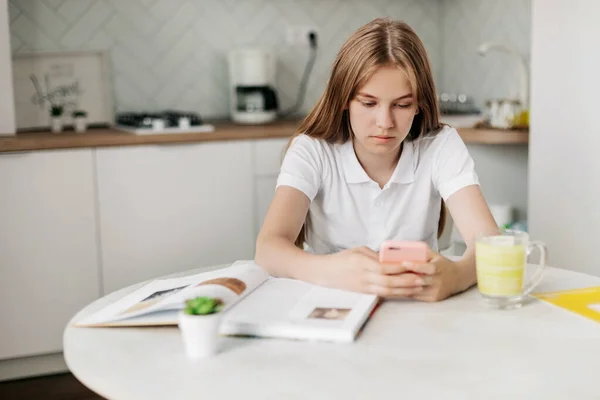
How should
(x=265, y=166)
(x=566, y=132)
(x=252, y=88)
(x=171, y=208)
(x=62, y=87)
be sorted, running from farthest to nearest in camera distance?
(x=252, y=88) → (x=62, y=87) → (x=265, y=166) → (x=171, y=208) → (x=566, y=132)

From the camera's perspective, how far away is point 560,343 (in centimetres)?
123

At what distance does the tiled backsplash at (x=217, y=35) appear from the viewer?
3.39m

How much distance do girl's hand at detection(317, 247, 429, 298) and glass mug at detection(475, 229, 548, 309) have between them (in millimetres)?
101

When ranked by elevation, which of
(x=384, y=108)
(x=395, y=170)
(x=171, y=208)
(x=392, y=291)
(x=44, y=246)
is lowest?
(x=44, y=246)

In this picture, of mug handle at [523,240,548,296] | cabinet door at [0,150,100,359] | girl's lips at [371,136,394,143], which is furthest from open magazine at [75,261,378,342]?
cabinet door at [0,150,100,359]

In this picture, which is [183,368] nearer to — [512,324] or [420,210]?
[512,324]

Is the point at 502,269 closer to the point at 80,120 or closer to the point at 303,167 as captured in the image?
the point at 303,167

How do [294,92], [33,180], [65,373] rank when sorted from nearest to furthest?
[33,180], [65,373], [294,92]

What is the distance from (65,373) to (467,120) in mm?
1882

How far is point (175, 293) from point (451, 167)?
764mm

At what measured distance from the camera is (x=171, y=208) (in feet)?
10.2

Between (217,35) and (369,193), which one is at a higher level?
(217,35)

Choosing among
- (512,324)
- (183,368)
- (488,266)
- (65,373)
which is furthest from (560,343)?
(65,373)

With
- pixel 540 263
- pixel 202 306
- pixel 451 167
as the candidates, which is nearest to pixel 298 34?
pixel 451 167
